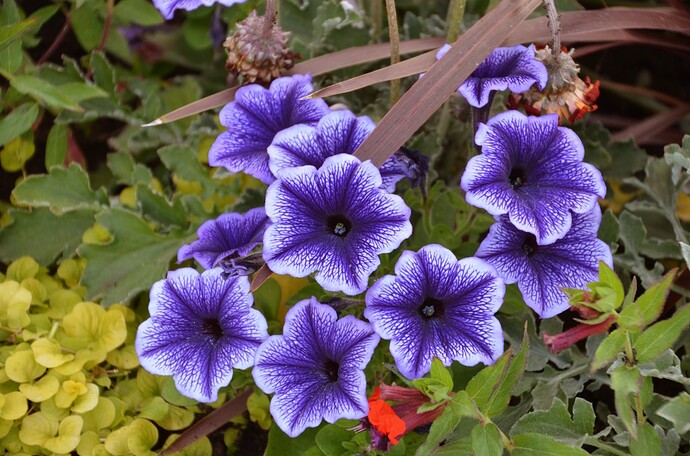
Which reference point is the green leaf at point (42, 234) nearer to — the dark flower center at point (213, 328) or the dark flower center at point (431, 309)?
the dark flower center at point (213, 328)

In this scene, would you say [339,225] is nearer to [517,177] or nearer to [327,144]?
[327,144]

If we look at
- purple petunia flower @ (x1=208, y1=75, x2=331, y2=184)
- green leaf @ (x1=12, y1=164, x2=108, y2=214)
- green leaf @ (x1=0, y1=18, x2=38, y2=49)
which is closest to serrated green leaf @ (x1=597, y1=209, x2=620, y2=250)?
purple petunia flower @ (x1=208, y1=75, x2=331, y2=184)

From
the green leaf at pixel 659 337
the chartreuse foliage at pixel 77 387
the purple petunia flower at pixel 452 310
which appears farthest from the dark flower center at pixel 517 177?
the chartreuse foliage at pixel 77 387

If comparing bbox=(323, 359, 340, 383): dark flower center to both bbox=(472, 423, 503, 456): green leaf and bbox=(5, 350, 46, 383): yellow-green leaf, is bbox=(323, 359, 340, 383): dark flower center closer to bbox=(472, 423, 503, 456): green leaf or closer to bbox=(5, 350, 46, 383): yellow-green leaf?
bbox=(472, 423, 503, 456): green leaf

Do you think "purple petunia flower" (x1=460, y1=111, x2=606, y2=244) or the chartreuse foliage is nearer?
"purple petunia flower" (x1=460, y1=111, x2=606, y2=244)

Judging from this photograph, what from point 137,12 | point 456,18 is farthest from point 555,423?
point 137,12

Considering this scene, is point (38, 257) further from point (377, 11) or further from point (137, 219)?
point (377, 11)

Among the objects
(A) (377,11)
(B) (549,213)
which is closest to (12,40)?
(A) (377,11)
